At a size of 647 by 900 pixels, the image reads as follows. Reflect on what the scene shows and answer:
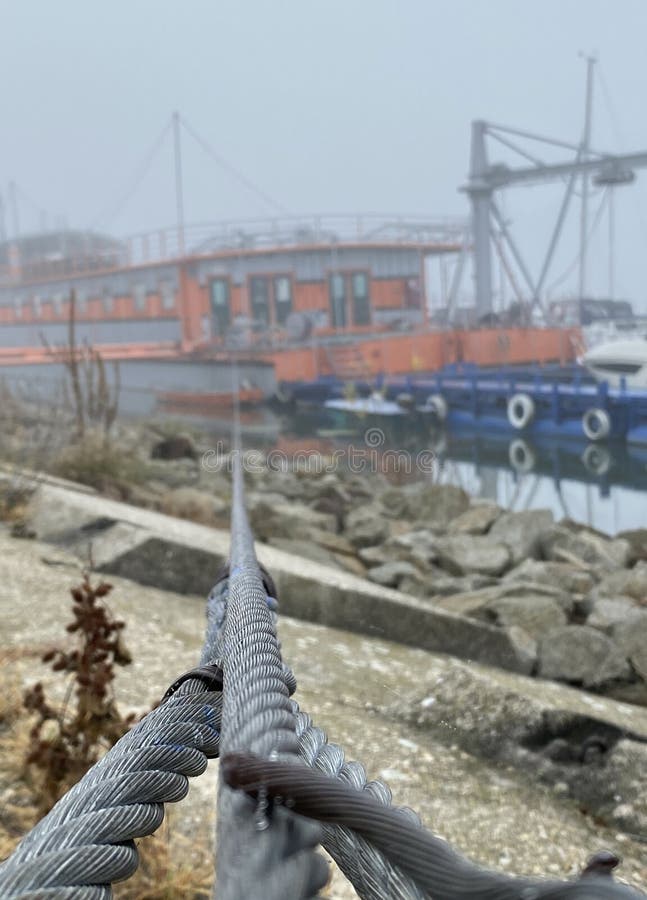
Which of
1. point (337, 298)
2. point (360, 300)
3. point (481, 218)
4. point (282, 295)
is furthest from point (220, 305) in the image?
point (481, 218)

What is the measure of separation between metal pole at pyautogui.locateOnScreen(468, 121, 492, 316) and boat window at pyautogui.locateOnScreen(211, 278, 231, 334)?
11.9 feet

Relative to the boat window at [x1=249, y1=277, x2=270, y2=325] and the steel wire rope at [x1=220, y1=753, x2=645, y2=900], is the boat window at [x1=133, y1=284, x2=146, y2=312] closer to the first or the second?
the boat window at [x1=249, y1=277, x2=270, y2=325]

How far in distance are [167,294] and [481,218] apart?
4637 mm

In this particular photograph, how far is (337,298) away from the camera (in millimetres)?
14227

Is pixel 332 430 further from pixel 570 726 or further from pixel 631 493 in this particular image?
pixel 570 726

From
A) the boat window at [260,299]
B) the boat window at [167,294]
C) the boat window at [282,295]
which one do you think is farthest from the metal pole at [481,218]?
the boat window at [167,294]

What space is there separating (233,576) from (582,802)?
22.6 inches

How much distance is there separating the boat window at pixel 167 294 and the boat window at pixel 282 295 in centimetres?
150

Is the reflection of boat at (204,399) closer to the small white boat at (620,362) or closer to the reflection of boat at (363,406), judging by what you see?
the reflection of boat at (363,406)

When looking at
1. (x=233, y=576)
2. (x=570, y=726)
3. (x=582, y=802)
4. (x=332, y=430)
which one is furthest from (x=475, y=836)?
(x=332, y=430)

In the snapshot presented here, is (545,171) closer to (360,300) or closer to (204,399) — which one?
(360,300)

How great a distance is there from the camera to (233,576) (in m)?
0.72

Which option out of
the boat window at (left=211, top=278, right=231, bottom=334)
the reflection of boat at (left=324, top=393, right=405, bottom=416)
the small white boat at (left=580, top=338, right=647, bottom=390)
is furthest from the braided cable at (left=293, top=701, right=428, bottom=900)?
the boat window at (left=211, top=278, right=231, bottom=334)

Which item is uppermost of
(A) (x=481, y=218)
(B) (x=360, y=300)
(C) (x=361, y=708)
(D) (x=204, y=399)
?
(A) (x=481, y=218)
